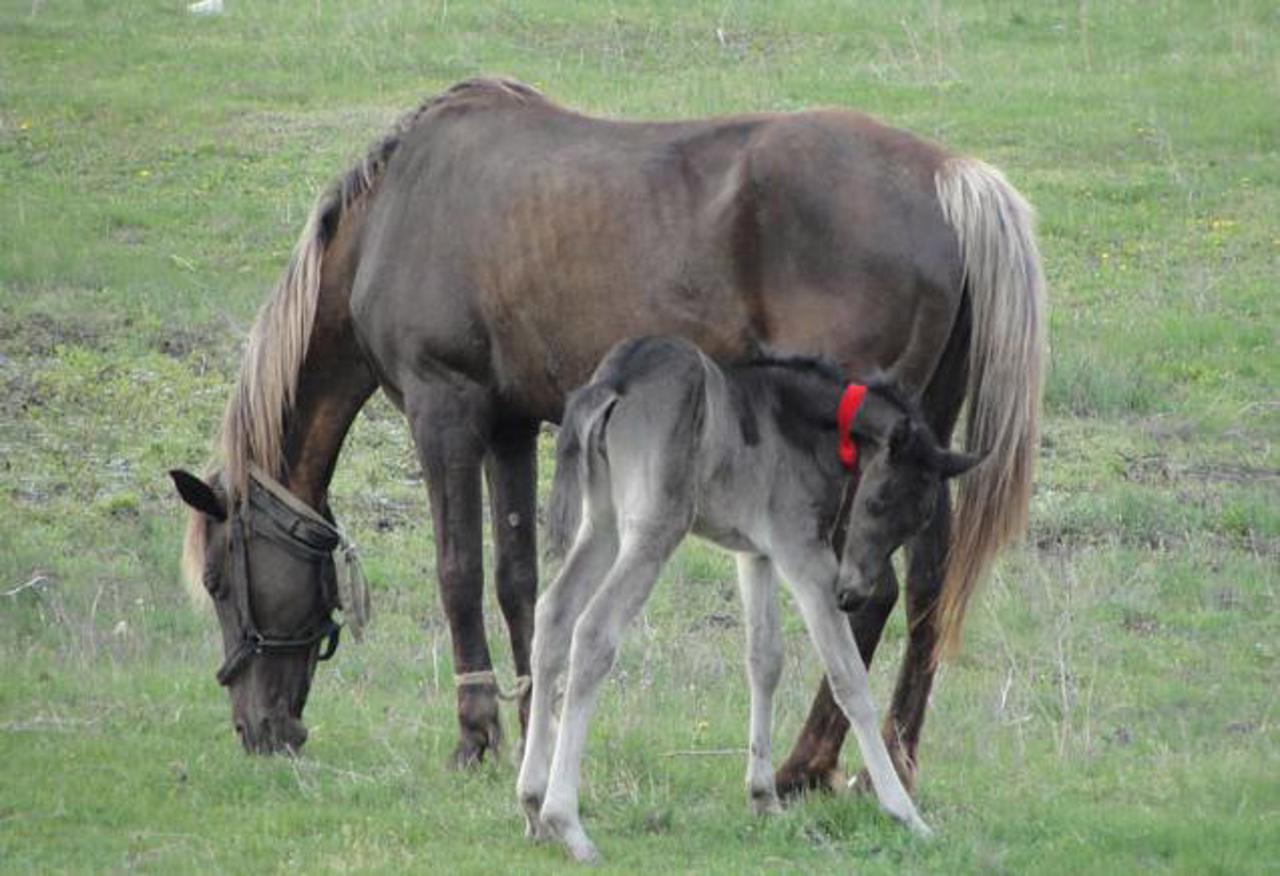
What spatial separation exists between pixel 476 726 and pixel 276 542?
3.22ft

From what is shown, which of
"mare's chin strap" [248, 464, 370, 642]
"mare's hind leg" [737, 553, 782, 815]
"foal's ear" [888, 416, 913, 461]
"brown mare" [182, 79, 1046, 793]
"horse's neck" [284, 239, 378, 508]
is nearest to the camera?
"foal's ear" [888, 416, 913, 461]

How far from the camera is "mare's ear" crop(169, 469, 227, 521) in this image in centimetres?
794

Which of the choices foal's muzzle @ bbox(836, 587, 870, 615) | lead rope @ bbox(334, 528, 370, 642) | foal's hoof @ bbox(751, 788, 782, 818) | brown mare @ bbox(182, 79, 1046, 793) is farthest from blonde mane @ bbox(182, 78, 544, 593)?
foal's muzzle @ bbox(836, 587, 870, 615)

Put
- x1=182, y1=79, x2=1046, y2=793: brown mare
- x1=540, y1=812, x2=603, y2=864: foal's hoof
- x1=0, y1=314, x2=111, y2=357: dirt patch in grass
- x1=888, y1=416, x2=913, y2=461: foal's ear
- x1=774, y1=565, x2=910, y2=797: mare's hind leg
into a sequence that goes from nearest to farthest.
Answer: x1=540, y1=812, x2=603, y2=864: foal's hoof < x1=888, y1=416, x2=913, y2=461: foal's ear < x1=182, y1=79, x2=1046, y2=793: brown mare < x1=774, y1=565, x2=910, y2=797: mare's hind leg < x1=0, y1=314, x2=111, y2=357: dirt patch in grass

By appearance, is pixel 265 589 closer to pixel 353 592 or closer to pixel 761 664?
pixel 353 592

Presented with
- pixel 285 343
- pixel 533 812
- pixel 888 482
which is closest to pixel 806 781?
pixel 533 812

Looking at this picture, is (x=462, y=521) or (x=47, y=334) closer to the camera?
(x=462, y=521)

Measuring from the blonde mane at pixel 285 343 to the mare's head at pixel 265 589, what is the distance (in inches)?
2.8

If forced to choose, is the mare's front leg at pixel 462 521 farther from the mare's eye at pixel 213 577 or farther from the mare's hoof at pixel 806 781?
the mare's hoof at pixel 806 781

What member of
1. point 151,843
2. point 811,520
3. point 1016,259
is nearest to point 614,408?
point 811,520

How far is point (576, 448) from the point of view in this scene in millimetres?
6672

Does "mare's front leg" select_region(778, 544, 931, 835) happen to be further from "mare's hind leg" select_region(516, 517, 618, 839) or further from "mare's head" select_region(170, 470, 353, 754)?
"mare's head" select_region(170, 470, 353, 754)

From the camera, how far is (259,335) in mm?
8320

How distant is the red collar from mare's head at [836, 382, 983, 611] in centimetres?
1
